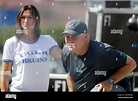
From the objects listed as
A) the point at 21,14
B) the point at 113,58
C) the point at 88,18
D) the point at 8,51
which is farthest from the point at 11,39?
the point at 113,58

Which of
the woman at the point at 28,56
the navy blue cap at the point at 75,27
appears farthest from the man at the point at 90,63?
the woman at the point at 28,56

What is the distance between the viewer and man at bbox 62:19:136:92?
374 centimetres

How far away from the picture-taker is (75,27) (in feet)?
12.2

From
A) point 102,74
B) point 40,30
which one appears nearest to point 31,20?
point 40,30

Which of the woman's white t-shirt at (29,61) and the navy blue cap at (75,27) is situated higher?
the navy blue cap at (75,27)

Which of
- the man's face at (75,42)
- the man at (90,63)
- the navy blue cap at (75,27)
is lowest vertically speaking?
the man at (90,63)

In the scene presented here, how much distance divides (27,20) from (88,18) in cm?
45

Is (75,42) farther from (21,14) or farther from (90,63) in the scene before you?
(21,14)

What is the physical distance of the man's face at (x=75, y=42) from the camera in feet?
12.2

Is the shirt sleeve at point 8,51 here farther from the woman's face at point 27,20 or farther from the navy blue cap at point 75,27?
the navy blue cap at point 75,27

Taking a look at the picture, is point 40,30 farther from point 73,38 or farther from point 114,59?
point 114,59

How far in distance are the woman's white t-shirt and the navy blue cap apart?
0.15m

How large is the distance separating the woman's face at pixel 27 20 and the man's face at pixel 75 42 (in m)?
0.27

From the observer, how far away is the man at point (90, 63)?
374 cm
